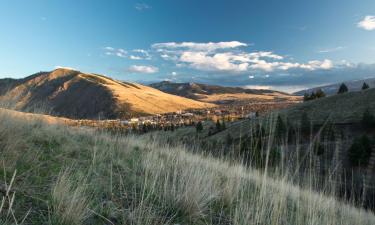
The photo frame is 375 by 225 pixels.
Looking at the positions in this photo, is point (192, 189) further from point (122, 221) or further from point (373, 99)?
point (373, 99)

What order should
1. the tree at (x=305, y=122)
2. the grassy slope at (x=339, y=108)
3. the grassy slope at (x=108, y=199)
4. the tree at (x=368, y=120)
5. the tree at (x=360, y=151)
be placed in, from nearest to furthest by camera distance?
1. the grassy slope at (x=108, y=199)
2. the tree at (x=305, y=122)
3. the tree at (x=360, y=151)
4. the tree at (x=368, y=120)
5. the grassy slope at (x=339, y=108)

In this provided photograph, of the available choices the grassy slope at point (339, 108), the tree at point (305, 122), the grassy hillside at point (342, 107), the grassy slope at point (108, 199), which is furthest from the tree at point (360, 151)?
the grassy slope at point (108, 199)

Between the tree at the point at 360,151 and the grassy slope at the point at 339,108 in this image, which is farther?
the grassy slope at the point at 339,108

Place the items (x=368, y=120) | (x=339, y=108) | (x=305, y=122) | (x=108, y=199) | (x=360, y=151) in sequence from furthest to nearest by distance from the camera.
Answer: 1. (x=339, y=108)
2. (x=368, y=120)
3. (x=360, y=151)
4. (x=305, y=122)
5. (x=108, y=199)

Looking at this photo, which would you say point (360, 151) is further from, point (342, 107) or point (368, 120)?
point (342, 107)

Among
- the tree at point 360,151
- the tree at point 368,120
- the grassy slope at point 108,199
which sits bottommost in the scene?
the tree at point 360,151

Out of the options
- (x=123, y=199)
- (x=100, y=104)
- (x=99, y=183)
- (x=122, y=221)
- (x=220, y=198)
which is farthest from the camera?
(x=100, y=104)

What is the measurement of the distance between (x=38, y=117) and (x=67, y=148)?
3195 mm

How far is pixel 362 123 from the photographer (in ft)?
137

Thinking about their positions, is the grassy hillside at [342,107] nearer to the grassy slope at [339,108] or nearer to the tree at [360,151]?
the grassy slope at [339,108]

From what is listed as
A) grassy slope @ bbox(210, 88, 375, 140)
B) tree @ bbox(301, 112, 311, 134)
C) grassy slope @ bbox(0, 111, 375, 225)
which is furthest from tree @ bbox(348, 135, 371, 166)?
grassy slope @ bbox(0, 111, 375, 225)

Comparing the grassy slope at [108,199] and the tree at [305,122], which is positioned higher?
the grassy slope at [108,199]

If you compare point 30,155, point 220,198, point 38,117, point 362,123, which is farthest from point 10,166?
point 362,123

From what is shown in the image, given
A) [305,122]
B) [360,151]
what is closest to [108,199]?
[305,122]
